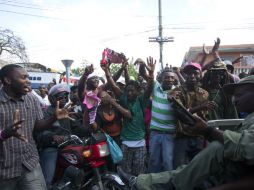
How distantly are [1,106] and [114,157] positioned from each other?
1718mm

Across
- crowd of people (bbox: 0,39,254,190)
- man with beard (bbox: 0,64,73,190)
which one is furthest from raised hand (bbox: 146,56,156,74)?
man with beard (bbox: 0,64,73,190)

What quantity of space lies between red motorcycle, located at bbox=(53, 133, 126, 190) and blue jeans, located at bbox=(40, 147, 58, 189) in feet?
0.39

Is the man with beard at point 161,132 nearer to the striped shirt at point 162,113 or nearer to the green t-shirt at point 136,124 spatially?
the striped shirt at point 162,113

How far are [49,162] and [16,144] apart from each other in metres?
1.32

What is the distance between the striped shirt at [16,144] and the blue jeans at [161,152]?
2.10 m

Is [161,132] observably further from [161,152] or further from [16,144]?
[16,144]

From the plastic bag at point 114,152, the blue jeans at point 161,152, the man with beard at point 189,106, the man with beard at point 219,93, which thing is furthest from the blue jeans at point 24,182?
→ the man with beard at point 219,93

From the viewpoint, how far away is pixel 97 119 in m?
5.80

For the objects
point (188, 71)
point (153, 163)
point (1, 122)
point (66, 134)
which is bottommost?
point (153, 163)

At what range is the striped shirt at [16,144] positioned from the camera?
3506mm

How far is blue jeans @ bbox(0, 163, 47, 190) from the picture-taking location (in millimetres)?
3523

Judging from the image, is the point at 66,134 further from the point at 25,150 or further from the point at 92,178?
the point at 25,150

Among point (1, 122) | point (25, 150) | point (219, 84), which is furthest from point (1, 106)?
point (219, 84)

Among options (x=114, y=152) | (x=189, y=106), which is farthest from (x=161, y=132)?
(x=114, y=152)
